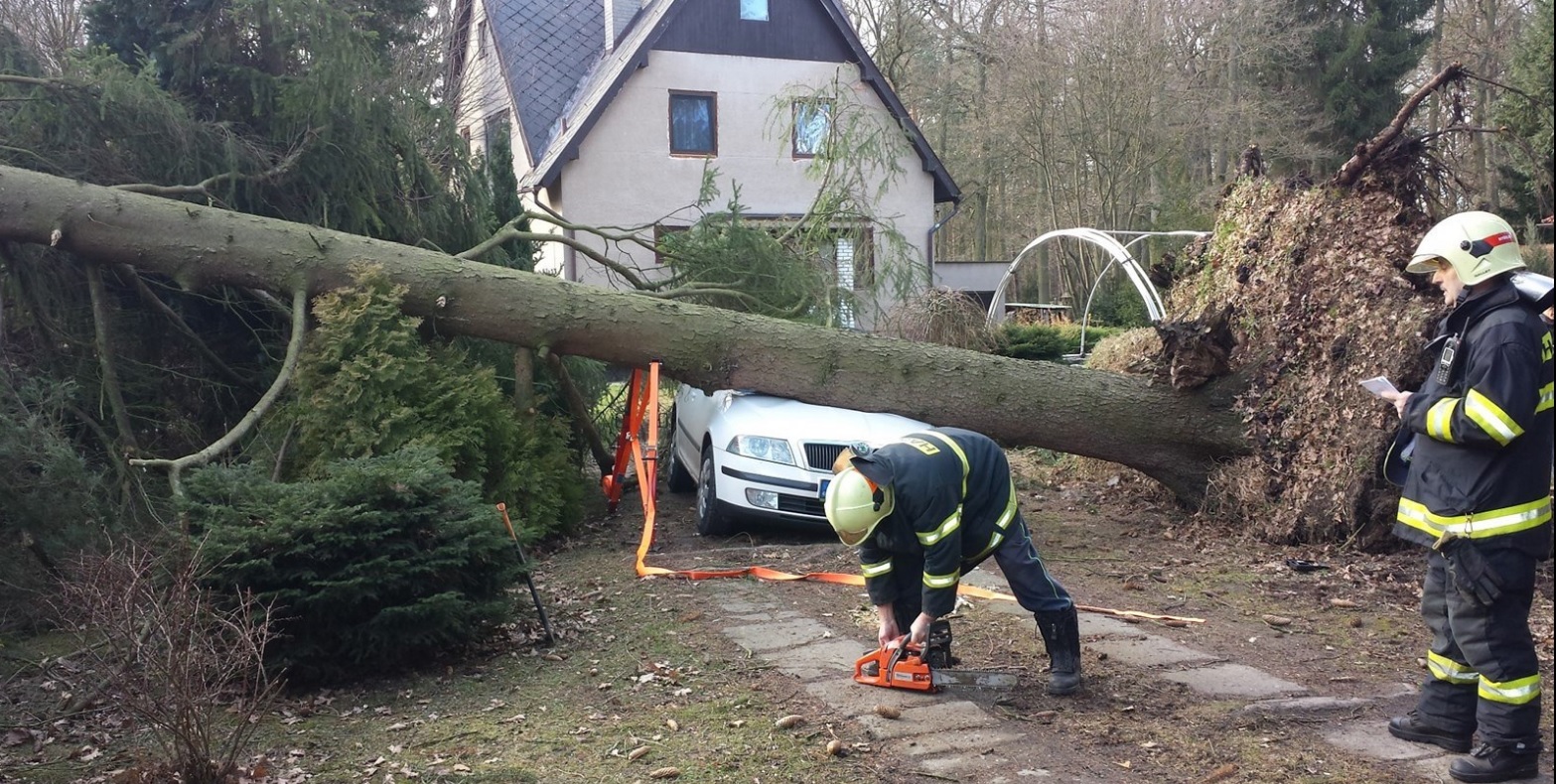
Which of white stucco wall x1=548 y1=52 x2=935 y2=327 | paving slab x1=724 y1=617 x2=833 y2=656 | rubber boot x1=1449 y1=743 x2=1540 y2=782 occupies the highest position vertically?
white stucco wall x1=548 y1=52 x2=935 y2=327

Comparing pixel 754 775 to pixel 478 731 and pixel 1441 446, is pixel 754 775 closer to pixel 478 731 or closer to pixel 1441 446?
pixel 478 731

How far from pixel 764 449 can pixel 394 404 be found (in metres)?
2.39

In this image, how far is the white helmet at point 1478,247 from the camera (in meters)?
3.97

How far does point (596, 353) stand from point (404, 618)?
3280mm

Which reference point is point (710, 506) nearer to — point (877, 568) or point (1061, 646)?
point (877, 568)

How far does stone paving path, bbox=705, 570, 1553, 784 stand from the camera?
159 inches

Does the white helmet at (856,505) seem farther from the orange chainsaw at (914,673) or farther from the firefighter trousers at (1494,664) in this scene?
the firefighter trousers at (1494,664)

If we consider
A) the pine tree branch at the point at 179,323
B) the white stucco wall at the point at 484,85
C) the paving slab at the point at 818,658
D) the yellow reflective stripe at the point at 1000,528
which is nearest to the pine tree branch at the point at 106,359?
the pine tree branch at the point at 179,323

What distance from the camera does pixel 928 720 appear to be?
441cm

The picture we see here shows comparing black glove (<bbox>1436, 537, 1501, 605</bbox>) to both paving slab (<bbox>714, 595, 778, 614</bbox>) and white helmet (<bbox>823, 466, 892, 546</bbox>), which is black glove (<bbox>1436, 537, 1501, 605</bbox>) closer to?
white helmet (<bbox>823, 466, 892, 546</bbox>)

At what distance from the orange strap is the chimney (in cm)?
1487

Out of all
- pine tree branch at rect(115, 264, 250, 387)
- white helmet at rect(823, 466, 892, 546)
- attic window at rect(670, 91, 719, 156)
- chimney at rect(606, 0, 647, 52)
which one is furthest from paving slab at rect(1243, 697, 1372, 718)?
chimney at rect(606, 0, 647, 52)

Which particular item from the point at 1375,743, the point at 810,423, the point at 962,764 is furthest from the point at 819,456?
the point at 1375,743

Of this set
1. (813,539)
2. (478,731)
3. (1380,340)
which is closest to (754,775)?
(478,731)
